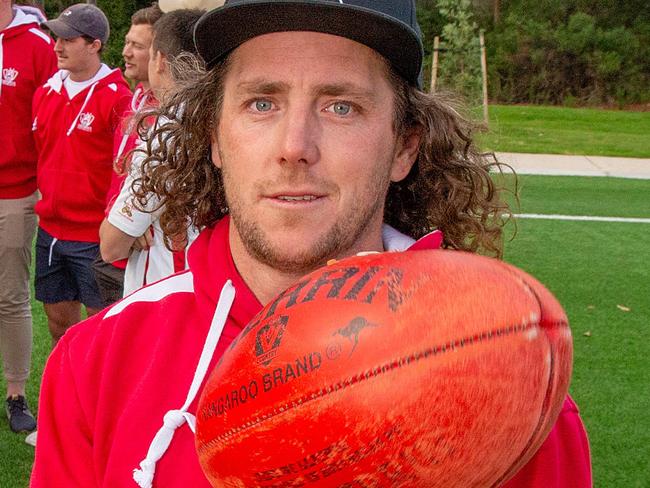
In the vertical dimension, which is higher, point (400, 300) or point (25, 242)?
point (400, 300)

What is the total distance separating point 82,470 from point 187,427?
0.24m

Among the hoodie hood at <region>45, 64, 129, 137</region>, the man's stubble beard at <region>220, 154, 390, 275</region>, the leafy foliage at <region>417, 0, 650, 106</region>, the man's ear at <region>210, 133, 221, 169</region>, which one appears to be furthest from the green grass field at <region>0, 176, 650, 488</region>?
the leafy foliage at <region>417, 0, 650, 106</region>

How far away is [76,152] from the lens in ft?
15.1

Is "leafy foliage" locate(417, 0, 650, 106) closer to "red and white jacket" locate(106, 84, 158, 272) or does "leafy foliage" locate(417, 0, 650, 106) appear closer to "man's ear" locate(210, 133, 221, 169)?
"red and white jacket" locate(106, 84, 158, 272)

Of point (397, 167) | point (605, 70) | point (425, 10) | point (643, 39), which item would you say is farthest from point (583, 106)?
point (397, 167)

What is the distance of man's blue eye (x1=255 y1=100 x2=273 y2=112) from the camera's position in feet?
5.76

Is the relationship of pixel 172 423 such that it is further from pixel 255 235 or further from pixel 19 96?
pixel 19 96

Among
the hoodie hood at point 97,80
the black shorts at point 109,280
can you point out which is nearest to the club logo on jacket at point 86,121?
the hoodie hood at point 97,80

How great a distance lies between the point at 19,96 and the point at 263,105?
3383 millimetres

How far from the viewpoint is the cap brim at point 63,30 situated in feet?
16.3

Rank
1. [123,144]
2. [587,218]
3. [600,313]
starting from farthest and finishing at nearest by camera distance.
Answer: [587,218], [600,313], [123,144]

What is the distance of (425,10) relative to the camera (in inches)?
1100

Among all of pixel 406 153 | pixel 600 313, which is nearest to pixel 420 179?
pixel 406 153

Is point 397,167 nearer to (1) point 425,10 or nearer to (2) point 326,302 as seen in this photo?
(2) point 326,302
